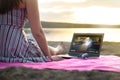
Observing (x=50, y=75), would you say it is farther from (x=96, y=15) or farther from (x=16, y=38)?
(x=96, y=15)

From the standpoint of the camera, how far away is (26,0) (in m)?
2.04

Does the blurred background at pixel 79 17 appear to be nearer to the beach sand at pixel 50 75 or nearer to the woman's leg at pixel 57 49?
the woman's leg at pixel 57 49

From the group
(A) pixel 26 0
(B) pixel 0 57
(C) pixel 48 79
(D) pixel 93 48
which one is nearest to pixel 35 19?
(A) pixel 26 0

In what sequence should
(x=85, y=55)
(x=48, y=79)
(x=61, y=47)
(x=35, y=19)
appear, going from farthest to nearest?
(x=61, y=47)
(x=85, y=55)
(x=35, y=19)
(x=48, y=79)

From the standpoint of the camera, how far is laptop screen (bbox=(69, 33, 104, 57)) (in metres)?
2.36

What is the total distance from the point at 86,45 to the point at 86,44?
0.04 ft

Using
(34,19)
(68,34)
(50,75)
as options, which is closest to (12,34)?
(34,19)

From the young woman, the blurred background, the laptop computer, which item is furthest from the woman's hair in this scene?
the blurred background

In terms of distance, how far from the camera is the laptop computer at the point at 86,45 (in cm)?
233

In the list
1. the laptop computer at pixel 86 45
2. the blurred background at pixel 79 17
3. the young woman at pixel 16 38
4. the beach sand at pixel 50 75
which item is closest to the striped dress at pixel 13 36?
the young woman at pixel 16 38

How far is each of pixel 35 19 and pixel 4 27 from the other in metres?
0.21

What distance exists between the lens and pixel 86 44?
2426 mm

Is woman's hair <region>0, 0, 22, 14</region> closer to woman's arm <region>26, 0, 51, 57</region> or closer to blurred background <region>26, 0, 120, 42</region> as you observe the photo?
woman's arm <region>26, 0, 51, 57</region>

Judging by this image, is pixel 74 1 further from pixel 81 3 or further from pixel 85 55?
pixel 85 55
